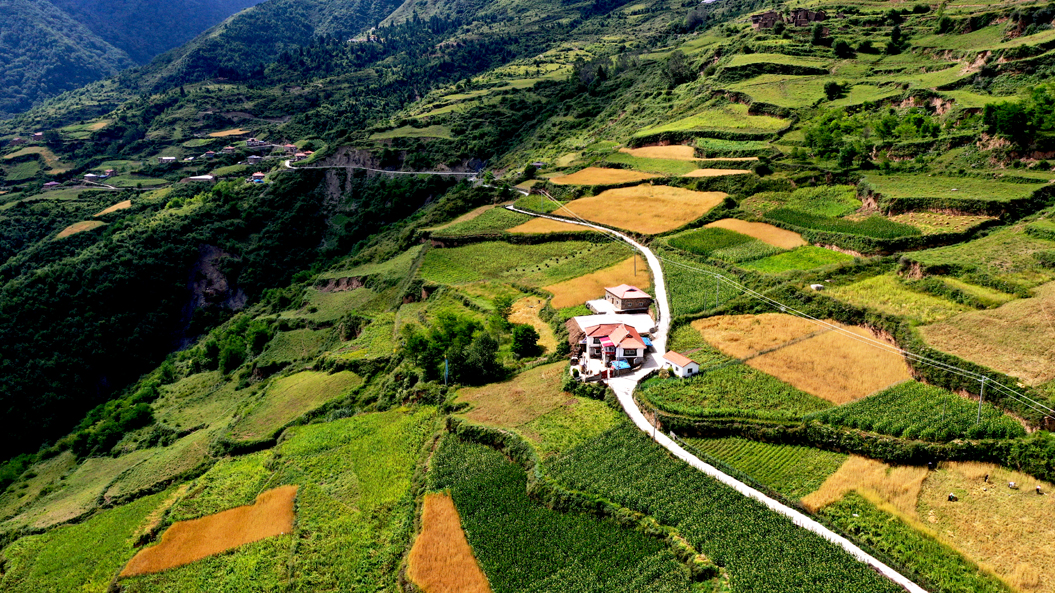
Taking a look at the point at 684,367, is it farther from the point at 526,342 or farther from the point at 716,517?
the point at 526,342

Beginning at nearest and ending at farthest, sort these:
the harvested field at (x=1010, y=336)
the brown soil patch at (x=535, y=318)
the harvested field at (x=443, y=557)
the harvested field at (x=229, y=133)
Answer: the harvested field at (x=443, y=557)
the harvested field at (x=1010, y=336)
the brown soil patch at (x=535, y=318)
the harvested field at (x=229, y=133)

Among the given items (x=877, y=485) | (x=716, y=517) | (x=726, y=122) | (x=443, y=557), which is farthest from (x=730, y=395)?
(x=726, y=122)

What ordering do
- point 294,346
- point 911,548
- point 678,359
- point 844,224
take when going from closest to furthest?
point 911,548 < point 678,359 < point 844,224 < point 294,346

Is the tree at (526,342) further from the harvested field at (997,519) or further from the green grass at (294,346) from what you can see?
the green grass at (294,346)

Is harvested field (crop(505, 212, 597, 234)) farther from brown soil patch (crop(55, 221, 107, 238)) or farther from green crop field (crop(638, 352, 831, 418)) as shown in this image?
brown soil patch (crop(55, 221, 107, 238))

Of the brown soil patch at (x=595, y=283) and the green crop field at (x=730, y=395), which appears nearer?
the green crop field at (x=730, y=395)

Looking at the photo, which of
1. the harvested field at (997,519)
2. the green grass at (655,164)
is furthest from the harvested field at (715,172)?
the harvested field at (997,519)
